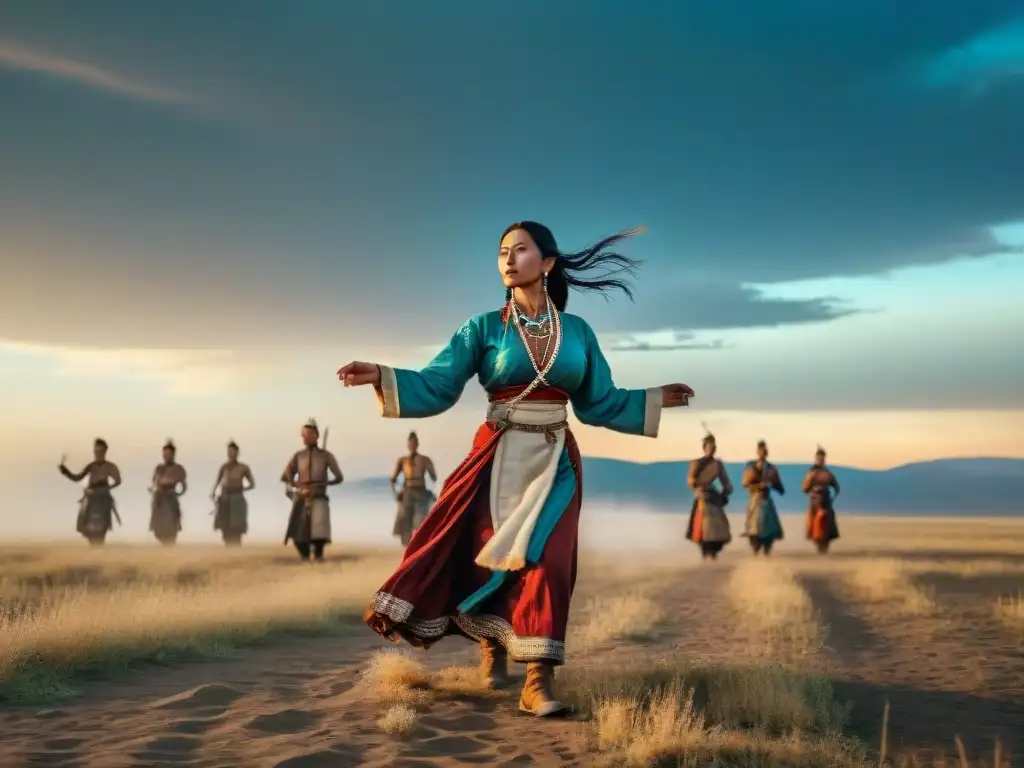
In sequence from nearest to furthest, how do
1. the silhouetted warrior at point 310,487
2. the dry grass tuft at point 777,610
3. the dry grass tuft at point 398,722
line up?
the dry grass tuft at point 398,722, the dry grass tuft at point 777,610, the silhouetted warrior at point 310,487

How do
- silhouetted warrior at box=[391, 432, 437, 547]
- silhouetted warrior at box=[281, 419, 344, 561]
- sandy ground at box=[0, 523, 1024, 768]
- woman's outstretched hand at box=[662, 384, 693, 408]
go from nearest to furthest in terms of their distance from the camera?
sandy ground at box=[0, 523, 1024, 768] < woman's outstretched hand at box=[662, 384, 693, 408] < silhouetted warrior at box=[281, 419, 344, 561] < silhouetted warrior at box=[391, 432, 437, 547]

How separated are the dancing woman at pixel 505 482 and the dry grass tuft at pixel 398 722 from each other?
0.59 m

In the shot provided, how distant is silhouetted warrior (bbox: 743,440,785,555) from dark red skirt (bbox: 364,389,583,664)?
12511mm

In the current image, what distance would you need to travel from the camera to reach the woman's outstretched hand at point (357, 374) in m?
5.42

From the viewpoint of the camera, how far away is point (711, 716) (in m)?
5.34

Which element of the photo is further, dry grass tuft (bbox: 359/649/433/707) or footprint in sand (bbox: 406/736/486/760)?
Result: dry grass tuft (bbox: 359/649/433/707)

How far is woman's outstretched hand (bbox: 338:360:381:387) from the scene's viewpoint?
542 centimetres

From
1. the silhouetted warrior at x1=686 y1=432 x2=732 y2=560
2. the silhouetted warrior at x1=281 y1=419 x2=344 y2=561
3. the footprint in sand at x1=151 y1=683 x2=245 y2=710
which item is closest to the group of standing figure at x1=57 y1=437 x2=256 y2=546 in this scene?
the silhouetted warrior at x1=281 y1=419 x2=344 y2=561

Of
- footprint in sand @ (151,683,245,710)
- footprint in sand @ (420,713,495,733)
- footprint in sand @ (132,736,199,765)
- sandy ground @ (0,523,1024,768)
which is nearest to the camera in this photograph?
footprint in sand @ (132,736,199,765)

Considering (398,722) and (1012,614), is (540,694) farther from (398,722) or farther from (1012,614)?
(1012,614)

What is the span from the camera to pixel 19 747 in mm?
4727

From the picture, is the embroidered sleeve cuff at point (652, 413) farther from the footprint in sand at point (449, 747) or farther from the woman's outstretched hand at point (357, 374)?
the footprint in sand at point (449, 747)

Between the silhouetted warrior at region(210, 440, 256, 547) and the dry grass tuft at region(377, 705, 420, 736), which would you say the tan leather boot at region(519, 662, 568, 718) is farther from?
the silhouetted warrior at region(210, 440, 256, 547)

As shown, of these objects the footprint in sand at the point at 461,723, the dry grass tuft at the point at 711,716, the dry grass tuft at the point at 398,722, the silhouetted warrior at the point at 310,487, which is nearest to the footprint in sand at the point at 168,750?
the dry grass tuft at the point at 398,722
